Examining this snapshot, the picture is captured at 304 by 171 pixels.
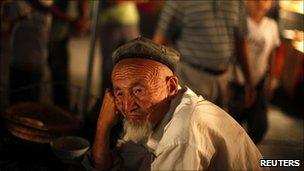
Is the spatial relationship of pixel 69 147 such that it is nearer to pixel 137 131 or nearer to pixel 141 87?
pixel 137 131

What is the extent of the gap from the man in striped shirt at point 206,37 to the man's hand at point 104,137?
89.1 inches

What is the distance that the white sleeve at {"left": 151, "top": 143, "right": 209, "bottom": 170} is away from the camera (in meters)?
2.49

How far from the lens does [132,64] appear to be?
2.93m

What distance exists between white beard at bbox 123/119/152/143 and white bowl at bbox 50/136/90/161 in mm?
518

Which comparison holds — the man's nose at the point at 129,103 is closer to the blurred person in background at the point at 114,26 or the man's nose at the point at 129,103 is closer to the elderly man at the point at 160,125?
the elderly man at the point at 160,125

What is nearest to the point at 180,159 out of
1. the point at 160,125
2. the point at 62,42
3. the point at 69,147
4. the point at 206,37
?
the point at 160,125

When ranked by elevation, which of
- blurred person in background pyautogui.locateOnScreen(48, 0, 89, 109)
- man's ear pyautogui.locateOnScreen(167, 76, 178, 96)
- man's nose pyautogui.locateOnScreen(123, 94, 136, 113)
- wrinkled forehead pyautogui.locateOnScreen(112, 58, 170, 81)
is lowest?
blurred person in background pyautogui.locateOnScreen(48, 0, 89, 109)

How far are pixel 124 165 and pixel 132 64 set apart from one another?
0.90 meters

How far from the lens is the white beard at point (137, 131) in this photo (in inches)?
120

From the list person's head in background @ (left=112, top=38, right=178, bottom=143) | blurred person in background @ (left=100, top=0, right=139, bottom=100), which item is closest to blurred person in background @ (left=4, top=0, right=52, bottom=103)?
blurred person in background @ (left=100, top=0, right=139, bottom=100)

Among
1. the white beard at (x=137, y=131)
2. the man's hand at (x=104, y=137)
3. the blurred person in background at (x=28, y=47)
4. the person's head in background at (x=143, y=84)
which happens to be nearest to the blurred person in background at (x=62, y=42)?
the blurred person in background at (x=28, y=47)

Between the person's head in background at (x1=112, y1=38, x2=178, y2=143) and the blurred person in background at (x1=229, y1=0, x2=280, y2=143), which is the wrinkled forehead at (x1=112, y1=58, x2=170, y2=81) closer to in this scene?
the person's head in background at (x1=112, y1=38, x2=178, y2=143)

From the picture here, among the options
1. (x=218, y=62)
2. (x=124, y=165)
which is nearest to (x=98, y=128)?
(x=124, y=165)

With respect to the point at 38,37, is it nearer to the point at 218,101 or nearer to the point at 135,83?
the point at 218,101
